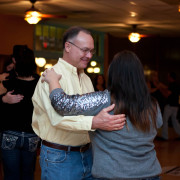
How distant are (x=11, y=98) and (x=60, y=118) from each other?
108cm

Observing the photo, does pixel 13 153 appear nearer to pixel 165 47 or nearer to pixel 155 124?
pixel 155 124

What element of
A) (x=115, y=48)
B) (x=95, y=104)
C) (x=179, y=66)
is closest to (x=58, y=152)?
(x=95, y=104)

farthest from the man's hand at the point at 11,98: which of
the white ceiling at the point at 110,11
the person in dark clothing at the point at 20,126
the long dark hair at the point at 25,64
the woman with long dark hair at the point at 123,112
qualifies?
the white ceiling at the point at 110,11

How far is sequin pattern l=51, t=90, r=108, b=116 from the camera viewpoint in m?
1.69

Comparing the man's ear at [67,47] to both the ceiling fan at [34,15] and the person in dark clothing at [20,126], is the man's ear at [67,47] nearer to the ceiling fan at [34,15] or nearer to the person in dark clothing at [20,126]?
the person in dark clothing at [20,126]

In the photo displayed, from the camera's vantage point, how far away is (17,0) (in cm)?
707

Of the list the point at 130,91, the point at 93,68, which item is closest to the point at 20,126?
the point at 130,91

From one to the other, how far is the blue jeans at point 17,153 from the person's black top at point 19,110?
2.1 inches

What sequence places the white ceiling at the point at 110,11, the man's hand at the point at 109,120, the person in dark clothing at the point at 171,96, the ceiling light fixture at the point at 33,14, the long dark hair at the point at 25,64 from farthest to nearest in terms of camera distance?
1. the person in dark clothing at the point at 171,96
2. the white ceiling at the point at 110,11
3. the ceiling light fixture at the point at 33,14
4. the long dark hair at the point at 25,64
5. the man's hand at the point at 109,120

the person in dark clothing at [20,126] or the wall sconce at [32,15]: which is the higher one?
the wall sconce at [32,15]

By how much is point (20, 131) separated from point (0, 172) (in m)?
2.29

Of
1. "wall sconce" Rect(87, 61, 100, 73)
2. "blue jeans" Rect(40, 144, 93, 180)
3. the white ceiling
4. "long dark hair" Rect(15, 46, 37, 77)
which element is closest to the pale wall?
the white ceiling

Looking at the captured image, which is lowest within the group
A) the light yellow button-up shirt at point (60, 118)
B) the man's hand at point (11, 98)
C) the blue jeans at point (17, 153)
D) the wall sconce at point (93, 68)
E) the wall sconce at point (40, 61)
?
the wall sconce at point (93, 68)

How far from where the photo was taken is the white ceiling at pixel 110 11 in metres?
7.27
